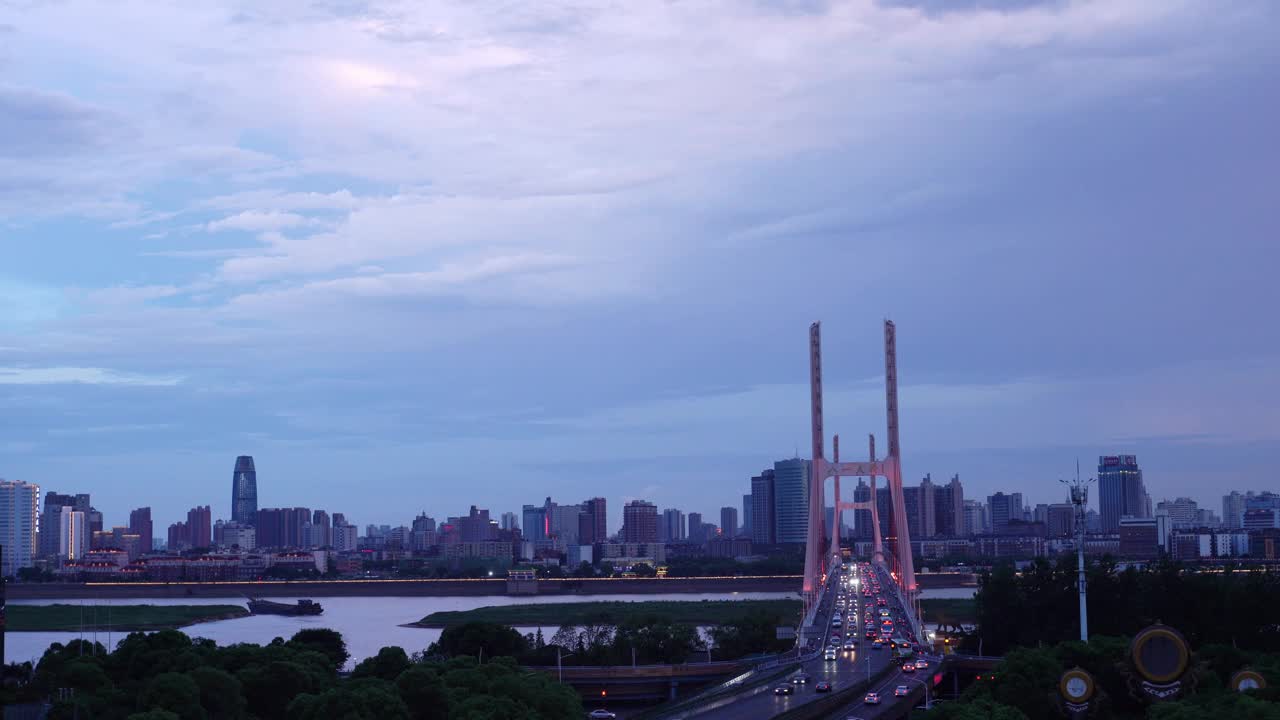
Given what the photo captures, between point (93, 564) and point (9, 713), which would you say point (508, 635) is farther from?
point (93, 564)

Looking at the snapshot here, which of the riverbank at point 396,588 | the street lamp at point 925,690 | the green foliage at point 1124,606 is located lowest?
the riverbank at point 396,588

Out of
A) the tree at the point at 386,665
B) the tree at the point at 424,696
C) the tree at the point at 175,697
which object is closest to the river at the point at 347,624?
the tree at the point at 386,665

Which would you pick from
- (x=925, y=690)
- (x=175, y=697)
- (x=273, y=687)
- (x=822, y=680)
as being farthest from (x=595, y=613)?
(x=175, y=697)

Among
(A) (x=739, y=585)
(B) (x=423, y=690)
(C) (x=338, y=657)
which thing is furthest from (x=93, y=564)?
(B) (x=423, y=690)

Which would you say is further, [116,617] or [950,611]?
[116,617]

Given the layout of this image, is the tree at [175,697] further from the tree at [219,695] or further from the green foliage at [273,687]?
the tree at [219,695]

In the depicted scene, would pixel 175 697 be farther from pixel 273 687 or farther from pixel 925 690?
pixel 925 690
